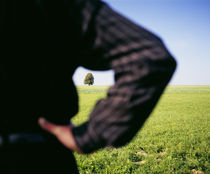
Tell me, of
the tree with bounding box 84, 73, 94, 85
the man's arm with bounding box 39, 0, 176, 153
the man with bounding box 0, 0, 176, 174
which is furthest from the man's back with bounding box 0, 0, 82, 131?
the tree with bounding box 84, 73, 94, 85

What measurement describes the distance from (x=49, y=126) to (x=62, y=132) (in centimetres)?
7

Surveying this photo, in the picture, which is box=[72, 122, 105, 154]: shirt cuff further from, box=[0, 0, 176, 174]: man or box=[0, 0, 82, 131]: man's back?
box=[0, 0, 82, 131]: man's back

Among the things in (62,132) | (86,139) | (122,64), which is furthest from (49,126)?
(122,64)

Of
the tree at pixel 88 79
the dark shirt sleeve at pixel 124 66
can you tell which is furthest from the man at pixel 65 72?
the tree at pixel 88 79

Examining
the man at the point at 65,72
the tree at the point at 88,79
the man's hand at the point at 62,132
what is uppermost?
the man at the point at 65,72

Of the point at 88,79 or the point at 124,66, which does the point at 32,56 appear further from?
the point at 88,79

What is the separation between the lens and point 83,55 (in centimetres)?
80

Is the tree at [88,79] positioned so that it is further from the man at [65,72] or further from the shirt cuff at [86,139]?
the shirt cuff at [86,139]

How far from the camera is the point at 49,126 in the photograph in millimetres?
831

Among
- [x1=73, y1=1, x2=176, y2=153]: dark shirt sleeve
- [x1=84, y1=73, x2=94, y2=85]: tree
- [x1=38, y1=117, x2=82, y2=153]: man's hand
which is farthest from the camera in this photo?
[x1=84, y1=73, x2=94, y2=85]: tree

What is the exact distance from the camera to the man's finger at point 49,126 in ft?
2.72

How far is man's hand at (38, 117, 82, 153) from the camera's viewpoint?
80 centimetres

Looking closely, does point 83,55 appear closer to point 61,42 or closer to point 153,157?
point 61,42

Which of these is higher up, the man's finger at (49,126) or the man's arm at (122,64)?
the man's arm at (122,64)
